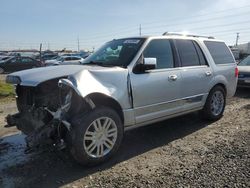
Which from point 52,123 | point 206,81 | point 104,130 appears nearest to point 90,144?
point 104,130

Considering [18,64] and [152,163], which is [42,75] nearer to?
[152,163]

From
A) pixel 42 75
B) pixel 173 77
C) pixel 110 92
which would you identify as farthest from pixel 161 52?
pixel 42 75

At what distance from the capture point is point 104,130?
14.0 ft

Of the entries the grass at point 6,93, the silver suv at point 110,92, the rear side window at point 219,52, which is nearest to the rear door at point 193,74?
the silver suv at point 110,92

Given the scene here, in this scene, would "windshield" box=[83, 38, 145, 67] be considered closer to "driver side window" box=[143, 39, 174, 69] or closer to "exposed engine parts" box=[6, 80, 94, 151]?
"driver side window" box=[143, 39, 174, 69]

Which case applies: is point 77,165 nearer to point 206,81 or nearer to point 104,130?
point 104,130

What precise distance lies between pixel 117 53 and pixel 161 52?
0.80 m

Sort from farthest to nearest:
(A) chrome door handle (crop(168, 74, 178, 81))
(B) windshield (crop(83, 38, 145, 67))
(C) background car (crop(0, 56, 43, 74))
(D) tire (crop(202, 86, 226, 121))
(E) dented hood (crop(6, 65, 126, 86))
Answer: (C) background car (crop(0, 56, 43, 74))
(D) tire (crop(202, 86, 226, 121))
(A) chrome door handle (crop(168, 74, 178, 81))
(B) windshield (crop(83, 38, 145, 67))
(E) dented hood (crop(6, 65, 126, 86))

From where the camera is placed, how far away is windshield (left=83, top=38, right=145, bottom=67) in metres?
4.86

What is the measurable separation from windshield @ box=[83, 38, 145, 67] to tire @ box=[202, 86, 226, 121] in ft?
7.26

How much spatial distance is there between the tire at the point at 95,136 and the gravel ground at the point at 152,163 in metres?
0.17

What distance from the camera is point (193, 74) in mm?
5719

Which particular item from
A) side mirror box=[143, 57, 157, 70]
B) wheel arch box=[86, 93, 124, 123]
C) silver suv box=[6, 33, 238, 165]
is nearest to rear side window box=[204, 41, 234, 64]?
silver suv box=[6, 33, 238, 165]

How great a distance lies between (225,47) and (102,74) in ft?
13.0
